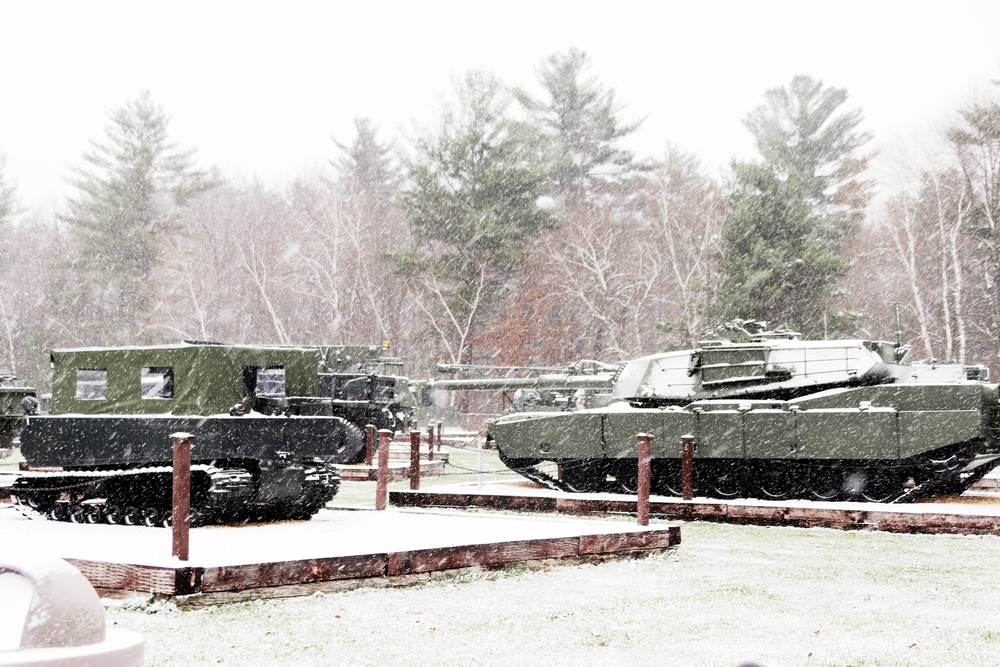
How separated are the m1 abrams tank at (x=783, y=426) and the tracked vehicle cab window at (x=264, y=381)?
260 inches

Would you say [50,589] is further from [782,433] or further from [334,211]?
[334,211]

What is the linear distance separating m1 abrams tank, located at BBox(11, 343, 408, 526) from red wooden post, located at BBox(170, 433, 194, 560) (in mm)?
3317

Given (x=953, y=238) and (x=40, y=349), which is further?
(x=40, y=349)

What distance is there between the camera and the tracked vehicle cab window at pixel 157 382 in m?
12.7

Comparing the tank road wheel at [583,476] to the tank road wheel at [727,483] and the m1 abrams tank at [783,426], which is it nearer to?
the m1 abrams tank at [783,426]

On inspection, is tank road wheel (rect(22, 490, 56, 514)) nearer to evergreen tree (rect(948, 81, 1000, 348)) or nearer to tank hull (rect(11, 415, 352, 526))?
tank hull (rect(11, 415, 352, 526))

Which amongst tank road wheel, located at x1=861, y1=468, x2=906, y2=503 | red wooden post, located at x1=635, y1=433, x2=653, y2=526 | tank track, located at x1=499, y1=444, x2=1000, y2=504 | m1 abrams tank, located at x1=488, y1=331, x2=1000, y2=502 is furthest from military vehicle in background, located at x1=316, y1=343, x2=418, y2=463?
red wooden post, located at x1=635, y1=433, x2=653, y2=526

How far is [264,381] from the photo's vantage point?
1313 centimetres

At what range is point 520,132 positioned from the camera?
49.0m

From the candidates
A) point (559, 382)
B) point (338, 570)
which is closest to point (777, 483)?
point (559, 382)

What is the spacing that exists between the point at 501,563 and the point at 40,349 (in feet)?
175

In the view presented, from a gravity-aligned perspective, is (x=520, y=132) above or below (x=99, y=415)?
above

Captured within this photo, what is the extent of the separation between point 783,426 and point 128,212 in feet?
144

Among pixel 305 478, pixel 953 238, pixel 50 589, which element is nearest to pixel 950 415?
pixel 305 478
